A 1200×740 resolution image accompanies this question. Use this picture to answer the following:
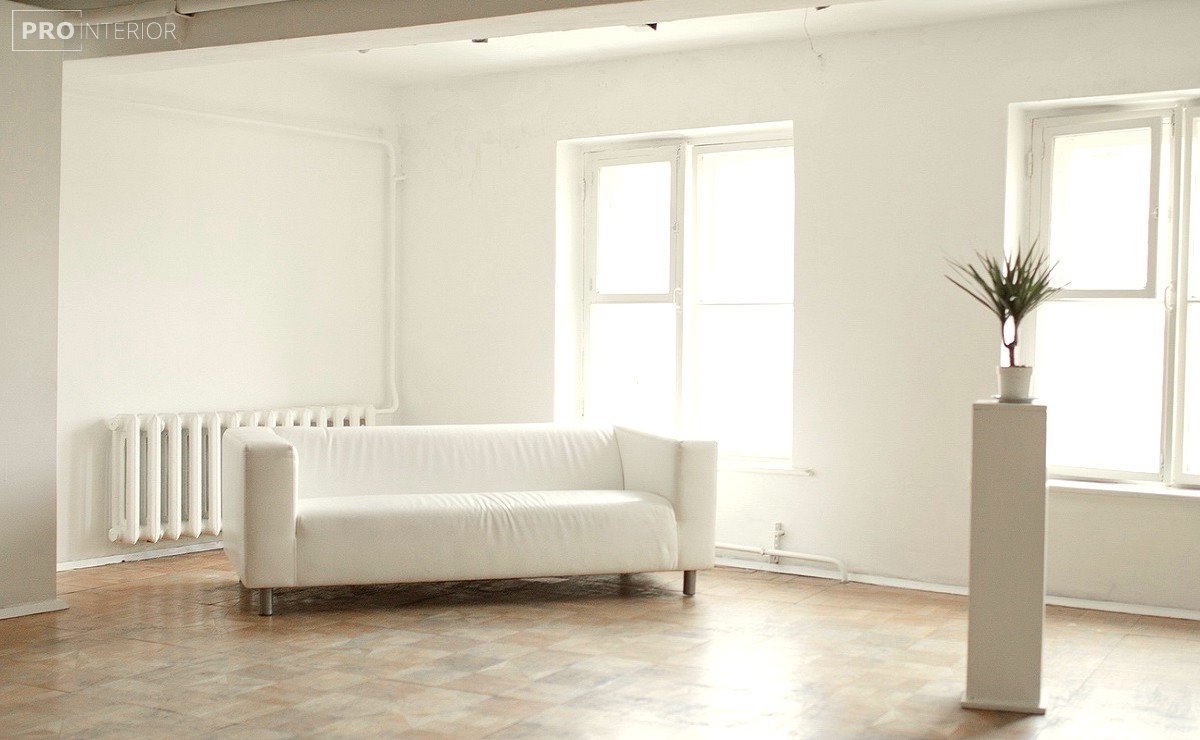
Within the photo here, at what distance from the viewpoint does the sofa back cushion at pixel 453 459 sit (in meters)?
5.77

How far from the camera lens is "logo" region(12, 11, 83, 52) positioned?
502 centimetres

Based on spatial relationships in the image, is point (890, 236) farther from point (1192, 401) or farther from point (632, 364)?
point (632, 364)

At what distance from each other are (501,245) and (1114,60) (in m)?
3.47

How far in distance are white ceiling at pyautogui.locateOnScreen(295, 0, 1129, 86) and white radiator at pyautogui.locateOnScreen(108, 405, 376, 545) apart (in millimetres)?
2150

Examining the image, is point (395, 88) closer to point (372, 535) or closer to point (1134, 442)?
point (372, 535)

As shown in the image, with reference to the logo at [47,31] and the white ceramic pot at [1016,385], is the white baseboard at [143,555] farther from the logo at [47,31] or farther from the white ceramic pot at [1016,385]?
the white ceramic pot at [1016,385]

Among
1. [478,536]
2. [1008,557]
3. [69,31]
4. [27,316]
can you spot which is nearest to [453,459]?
[478,536]

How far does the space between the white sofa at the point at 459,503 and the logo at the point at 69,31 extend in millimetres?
1769

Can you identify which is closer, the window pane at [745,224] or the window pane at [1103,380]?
the window pane at [1103,380]

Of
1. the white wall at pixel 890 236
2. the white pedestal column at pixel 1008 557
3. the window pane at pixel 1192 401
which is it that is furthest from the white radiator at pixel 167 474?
the window pane at pixel 1192 401

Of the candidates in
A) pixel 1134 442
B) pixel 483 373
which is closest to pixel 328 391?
pixel 483 373

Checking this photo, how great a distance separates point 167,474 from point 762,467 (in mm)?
3123

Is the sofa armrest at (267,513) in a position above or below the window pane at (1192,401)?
below

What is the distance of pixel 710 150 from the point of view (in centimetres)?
673
